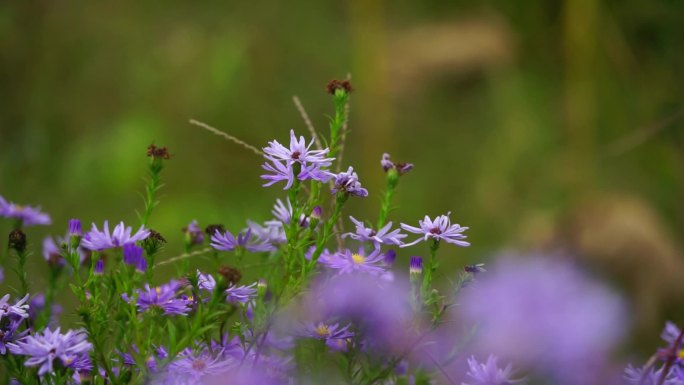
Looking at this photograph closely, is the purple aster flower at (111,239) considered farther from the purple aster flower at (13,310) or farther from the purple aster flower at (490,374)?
the purple aster flower at (490,374)

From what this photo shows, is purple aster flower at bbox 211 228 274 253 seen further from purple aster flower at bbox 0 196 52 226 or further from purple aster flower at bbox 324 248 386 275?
purple aster flower at bbox 0 196 52 226

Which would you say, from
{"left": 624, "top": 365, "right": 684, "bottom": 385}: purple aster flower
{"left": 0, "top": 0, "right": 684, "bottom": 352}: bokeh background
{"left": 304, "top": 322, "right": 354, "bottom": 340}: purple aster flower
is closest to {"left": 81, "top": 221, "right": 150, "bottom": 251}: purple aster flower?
{"left": 304, "top": 322, "right": 354, "bottom": 340}: purple aster flower

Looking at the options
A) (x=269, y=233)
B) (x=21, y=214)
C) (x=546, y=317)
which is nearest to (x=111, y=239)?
(x=269, y=233)

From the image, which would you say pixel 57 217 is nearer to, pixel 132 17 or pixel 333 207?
pixel 132 17

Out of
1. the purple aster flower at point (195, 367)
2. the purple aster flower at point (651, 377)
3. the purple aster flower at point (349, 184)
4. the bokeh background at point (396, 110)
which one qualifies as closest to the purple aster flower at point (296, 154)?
the purple aster flower at point (349, 184)

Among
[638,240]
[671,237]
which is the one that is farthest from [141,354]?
[671,237]
